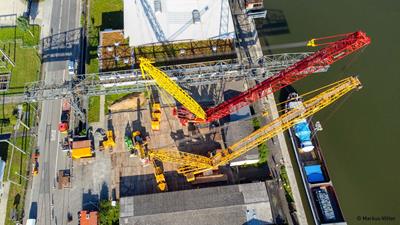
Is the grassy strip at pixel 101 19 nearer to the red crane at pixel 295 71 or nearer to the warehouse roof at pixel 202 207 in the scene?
the red crane at pixel 295 71

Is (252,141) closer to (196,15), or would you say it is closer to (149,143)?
(149,143)

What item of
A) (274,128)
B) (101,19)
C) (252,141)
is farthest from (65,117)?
(274,128)

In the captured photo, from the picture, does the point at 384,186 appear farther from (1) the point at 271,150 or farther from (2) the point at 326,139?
(1) the point at 271,150

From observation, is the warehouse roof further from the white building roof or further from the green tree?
the white building roof

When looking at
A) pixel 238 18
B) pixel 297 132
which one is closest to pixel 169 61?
pixel 238 18

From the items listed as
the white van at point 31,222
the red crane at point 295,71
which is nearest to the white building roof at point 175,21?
the red crane at point 295,71

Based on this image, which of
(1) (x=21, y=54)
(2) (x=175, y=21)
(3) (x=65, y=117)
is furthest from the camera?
(1) (x=21, y=54)
